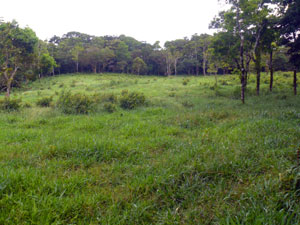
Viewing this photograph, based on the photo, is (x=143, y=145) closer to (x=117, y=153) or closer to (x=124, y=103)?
(x=117, y=153)

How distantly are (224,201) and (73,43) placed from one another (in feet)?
190

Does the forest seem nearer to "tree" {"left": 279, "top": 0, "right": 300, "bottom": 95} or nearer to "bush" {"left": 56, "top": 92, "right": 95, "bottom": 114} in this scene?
"bush" {"left": 56, "top": 92, "right": 95, "bottom": 114}

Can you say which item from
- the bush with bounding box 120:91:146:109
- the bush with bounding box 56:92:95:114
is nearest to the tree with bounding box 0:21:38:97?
the bush with bounding box 56:92:95:114

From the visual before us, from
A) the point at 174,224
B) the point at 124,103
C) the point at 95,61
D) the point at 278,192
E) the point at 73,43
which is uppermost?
the point at 73,43

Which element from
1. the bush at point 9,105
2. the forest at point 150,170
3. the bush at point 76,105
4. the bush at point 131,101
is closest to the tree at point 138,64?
the bush at point 131,101

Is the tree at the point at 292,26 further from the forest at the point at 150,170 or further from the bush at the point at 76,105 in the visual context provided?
the bush at the point at 76,105

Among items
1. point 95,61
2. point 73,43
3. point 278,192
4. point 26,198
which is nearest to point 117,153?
point 26,198

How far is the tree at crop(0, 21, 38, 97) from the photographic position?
12.3 meters

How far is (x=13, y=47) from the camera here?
13266mm

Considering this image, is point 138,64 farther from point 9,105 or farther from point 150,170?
point 150,170

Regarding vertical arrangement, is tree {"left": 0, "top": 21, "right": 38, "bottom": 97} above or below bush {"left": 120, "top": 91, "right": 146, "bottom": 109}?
above

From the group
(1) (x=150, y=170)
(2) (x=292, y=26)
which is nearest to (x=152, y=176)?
(1) (x=150, y=170)

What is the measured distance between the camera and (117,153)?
4402mm

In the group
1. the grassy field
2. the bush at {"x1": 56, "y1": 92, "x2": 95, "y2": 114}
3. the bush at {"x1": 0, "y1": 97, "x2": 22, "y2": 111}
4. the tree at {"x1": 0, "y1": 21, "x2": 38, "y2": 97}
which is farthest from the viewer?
the tree at {"x1": 0, "y1": 21, "x2": 38, "y2": 97}
